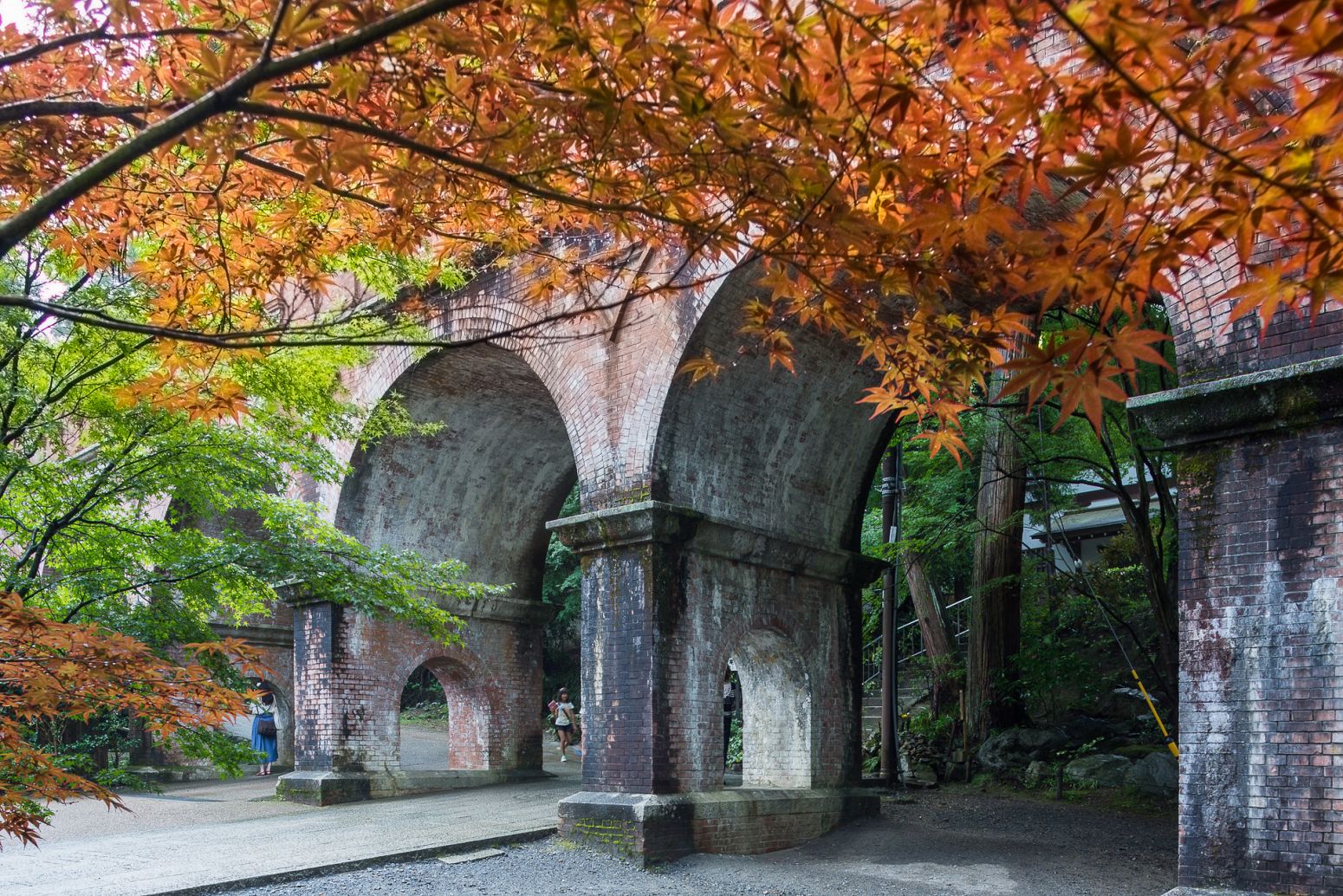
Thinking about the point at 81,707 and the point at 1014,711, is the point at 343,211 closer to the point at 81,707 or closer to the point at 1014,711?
the point at 81,707

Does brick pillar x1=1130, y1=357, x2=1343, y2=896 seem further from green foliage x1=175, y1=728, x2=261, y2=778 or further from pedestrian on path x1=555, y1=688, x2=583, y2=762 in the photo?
pedestrian on path x1=555, y1=688, x2=583, y2=762

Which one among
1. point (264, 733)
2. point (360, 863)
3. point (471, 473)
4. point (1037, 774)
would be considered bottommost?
point (264, 733)

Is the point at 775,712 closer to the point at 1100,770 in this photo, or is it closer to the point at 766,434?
the point at 766,434

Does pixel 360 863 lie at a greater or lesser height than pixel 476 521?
lesser

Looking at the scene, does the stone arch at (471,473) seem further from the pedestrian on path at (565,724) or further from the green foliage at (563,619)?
the green foliage at (563,619)

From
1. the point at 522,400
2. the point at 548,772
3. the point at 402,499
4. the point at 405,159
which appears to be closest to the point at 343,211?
the point at 405,159

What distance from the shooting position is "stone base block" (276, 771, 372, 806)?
505 inches

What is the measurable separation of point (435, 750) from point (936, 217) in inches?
766

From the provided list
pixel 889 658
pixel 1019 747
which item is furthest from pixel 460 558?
pixel 1019 747

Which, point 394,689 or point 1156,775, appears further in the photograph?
point 394,689

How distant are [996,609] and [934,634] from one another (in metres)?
1.79

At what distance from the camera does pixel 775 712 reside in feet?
37.3

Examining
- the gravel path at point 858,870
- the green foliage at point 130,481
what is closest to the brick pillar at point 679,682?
the gravel path at point 858,870

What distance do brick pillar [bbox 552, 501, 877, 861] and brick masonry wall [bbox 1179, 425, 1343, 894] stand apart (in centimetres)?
453
